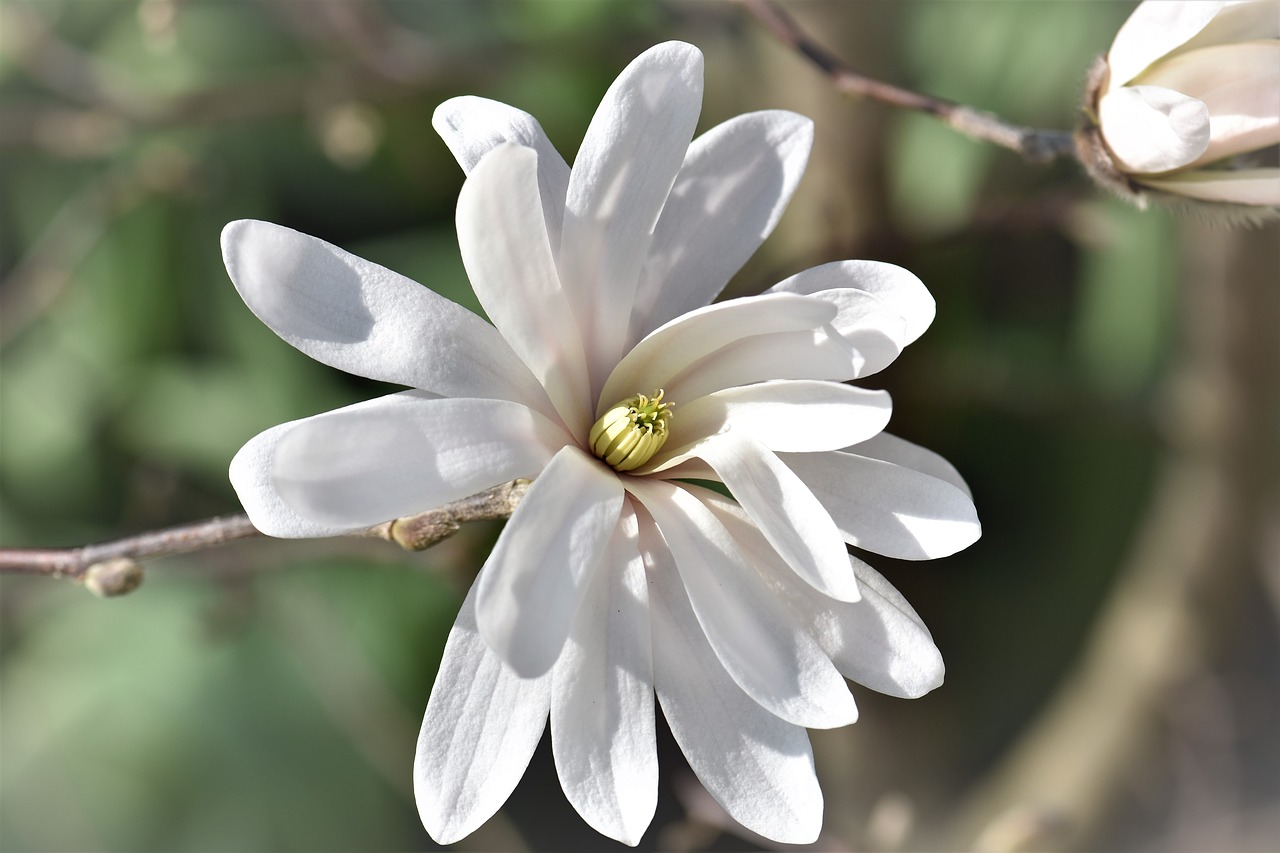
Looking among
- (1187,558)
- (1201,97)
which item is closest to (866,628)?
(1201,97)

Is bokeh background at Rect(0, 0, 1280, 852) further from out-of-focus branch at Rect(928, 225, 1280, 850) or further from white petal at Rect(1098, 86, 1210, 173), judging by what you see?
white petal at Rect(1098, 86, 1210, 173)

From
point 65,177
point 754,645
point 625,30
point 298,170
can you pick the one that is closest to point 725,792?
point 754,645

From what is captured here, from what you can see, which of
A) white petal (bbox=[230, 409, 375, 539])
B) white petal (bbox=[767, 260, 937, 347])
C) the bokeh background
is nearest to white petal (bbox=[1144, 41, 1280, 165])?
white petal (bbox=[767, 260, 937, 347])

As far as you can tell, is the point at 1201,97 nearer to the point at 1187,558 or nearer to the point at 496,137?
the point at 496,137

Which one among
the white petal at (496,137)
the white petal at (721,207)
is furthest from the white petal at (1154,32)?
the white petal at (496,137)

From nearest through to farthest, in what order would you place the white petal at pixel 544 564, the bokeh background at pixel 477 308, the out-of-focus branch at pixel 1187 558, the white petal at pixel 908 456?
the white petal at pixel 544 564 < the white petal at pixel 908 456 < the out-of-focus branch at pixel 1187 558 < the bokeh background at pixel 477 308

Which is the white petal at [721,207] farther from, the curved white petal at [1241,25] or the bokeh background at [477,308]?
the bokeh background at [477,308]
